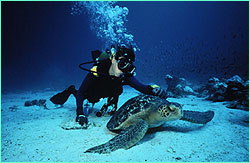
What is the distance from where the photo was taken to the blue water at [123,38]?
1762 centimetres

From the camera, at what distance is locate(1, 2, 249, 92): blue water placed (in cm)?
1762

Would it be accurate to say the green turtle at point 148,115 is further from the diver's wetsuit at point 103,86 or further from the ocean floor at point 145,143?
the diver's wetsuit at point 103,86

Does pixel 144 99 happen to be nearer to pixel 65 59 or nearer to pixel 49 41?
pixel 49 41

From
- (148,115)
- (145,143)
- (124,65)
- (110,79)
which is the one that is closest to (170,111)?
(148,115)

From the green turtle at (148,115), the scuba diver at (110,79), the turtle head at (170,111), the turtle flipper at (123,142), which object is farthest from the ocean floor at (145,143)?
the scuba diver at (110,79)

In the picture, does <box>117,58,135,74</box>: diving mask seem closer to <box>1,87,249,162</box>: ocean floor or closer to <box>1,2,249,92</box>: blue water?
<box>1,87,249,162</box>: ocean floor

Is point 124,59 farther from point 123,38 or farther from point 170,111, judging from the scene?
point 123,38

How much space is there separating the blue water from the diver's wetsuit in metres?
8.54

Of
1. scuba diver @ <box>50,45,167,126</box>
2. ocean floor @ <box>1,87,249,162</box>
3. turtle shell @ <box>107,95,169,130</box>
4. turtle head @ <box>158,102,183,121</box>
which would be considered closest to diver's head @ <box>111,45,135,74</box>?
scuba diver @ <box>50,45,167,126</box>

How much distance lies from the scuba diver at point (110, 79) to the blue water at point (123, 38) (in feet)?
28.0

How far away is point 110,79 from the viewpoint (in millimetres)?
3896

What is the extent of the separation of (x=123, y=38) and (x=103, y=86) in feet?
50.5

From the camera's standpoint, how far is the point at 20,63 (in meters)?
66.1

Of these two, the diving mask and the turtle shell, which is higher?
the diving mask
